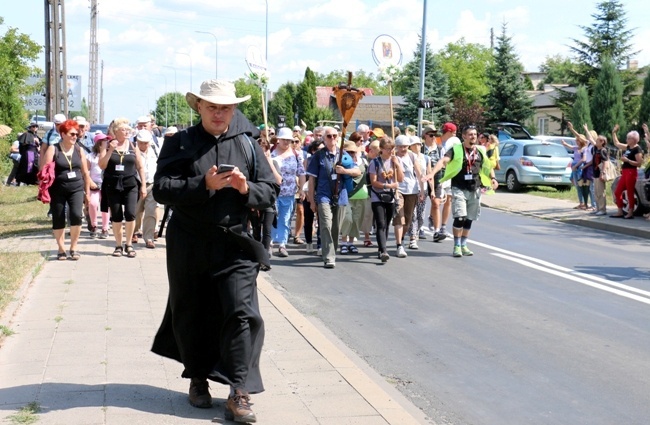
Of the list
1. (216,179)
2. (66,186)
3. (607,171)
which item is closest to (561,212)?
(607,171)

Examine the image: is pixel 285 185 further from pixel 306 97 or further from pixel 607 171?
pixel 306 97

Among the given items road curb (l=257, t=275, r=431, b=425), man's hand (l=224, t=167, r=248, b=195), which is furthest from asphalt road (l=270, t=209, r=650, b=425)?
man's hand (l=224, t=167, r=248, b=195)

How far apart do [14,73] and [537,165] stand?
2392 cm

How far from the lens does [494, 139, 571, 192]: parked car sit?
87.6 feet

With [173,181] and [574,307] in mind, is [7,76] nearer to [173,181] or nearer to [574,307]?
[574,307]

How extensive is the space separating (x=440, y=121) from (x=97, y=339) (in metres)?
55.5

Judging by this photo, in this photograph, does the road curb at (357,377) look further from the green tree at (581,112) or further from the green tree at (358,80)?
the green tree at (358,80)

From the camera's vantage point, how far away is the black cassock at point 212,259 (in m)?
5.27

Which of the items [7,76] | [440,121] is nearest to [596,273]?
[7,76]

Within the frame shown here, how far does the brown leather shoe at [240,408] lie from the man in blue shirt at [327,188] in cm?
739

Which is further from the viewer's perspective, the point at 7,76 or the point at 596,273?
the point at 7,76

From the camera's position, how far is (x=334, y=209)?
12891 mm

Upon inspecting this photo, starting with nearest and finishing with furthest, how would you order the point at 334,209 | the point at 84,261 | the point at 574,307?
the point at 574,307, the point at 84,261, the point at 334,209

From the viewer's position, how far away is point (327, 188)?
12.9 meters
